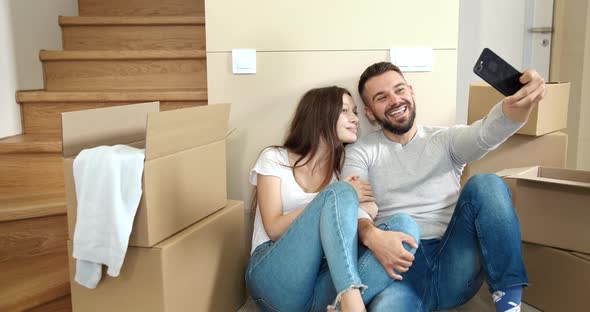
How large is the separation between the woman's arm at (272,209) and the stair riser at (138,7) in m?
1.48

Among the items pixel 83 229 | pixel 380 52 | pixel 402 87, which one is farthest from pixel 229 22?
pixel 83 229

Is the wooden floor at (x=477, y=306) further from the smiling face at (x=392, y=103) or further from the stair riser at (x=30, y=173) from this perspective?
the stair riser at (x=30, y=173)

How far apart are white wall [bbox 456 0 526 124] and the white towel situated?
2.22m

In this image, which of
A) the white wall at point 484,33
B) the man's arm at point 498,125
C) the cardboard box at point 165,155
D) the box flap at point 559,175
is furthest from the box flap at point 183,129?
the white wall at point 484,33

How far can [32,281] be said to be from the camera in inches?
69.1

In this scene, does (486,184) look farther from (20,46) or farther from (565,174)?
(20,46)

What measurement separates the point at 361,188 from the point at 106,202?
718 mm

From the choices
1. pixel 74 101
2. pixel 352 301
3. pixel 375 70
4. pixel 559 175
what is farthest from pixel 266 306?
pixel 74 101

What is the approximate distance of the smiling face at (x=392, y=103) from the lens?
1714 millimetres

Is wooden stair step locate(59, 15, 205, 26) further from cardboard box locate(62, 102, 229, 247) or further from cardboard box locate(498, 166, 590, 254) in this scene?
cardboard box locate(498, 166, 590, 254)

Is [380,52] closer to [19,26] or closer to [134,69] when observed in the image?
[134,69]

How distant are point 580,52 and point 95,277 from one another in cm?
265

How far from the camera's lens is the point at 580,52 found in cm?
294

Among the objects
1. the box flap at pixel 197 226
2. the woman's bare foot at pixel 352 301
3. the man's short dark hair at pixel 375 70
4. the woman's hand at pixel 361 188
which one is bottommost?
the woman's bare foot at pixel 352 301
